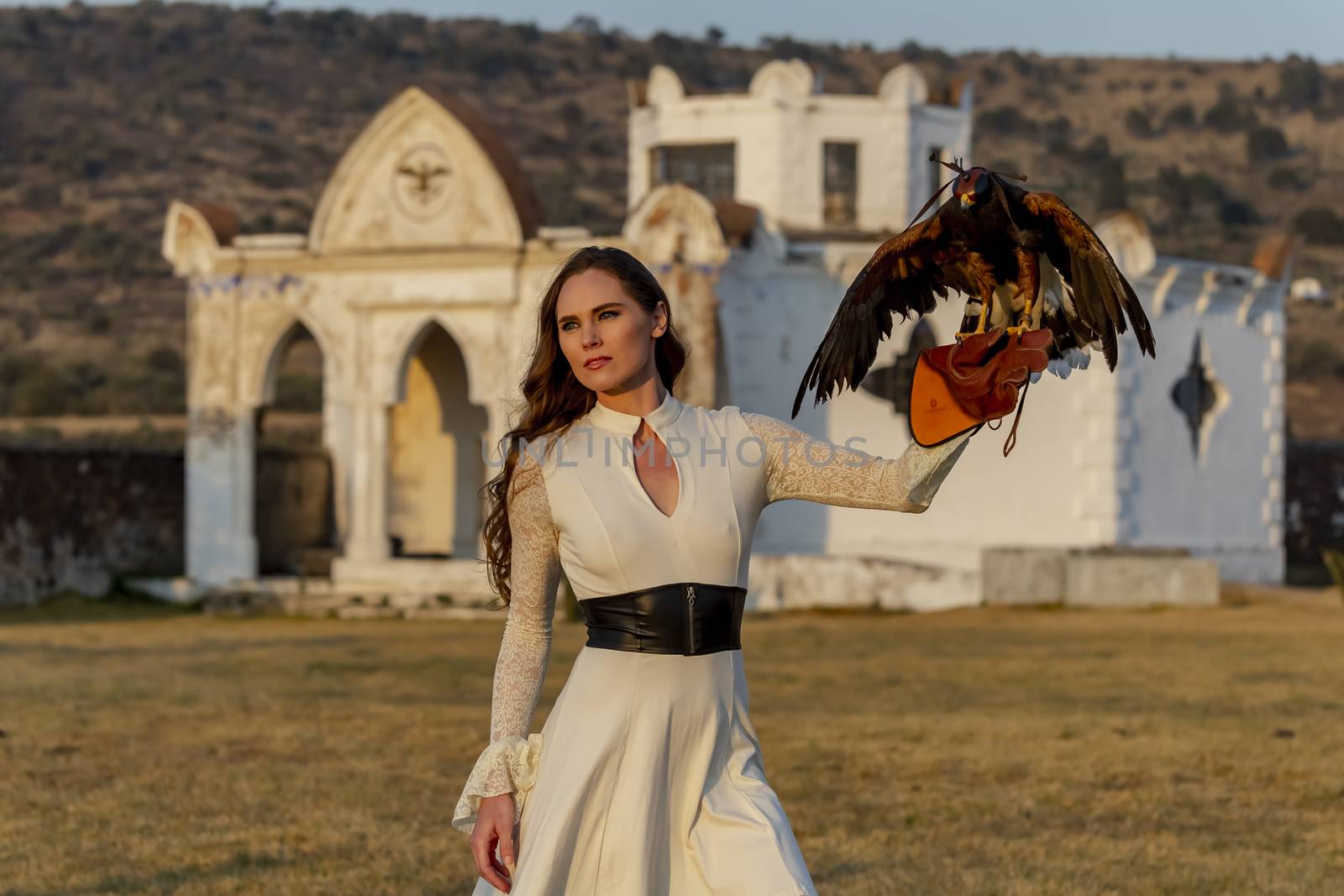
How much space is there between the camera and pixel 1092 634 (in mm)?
20938

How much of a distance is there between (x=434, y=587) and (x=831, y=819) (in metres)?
14.7

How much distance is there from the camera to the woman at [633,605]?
4410 millimetres

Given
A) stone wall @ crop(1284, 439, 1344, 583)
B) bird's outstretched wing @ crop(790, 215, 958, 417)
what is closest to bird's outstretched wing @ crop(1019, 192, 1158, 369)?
bird's outstretched wing @ crop(790, 215, 958, 417)

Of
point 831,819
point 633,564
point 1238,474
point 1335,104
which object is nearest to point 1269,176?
point 1335,104

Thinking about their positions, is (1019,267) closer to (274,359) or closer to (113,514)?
(274,359)

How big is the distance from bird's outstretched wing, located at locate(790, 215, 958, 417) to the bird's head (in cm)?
17

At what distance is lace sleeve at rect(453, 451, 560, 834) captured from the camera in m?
4.61

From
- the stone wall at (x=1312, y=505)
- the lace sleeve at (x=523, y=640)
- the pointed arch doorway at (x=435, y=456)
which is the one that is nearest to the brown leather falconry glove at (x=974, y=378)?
the lace sleeve at (x=523, y=640)

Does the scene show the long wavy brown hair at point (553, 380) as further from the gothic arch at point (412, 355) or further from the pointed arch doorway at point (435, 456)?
the pointed arch doorway at point (435, 456)

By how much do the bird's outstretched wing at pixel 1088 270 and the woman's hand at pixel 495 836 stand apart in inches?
68.1

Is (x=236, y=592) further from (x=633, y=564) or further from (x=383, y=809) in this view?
(x=633, y=564)

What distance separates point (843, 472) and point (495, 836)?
118cm

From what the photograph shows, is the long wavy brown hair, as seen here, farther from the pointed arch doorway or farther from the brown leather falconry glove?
the pointed arch doorway

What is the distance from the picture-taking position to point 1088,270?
161 inches
